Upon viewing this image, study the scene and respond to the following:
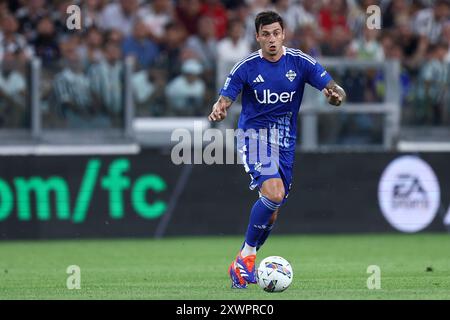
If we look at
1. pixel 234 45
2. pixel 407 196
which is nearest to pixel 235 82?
pixel 407 196

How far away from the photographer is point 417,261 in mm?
13125

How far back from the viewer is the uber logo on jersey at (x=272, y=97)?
1042 cm

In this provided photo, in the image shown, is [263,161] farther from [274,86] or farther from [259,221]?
[274,86]

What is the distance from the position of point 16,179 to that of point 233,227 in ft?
10.7

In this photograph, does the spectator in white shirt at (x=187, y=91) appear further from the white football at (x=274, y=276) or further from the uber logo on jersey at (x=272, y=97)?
the white football at (x=274, y=276)

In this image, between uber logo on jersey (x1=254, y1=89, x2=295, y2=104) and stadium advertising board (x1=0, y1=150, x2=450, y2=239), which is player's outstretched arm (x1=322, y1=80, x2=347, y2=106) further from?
stadium advertising board (x1=0, y1=150, x2=450, y2=239)

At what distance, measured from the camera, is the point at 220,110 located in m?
9.99

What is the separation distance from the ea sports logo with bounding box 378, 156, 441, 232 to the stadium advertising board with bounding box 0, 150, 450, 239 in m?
0.02

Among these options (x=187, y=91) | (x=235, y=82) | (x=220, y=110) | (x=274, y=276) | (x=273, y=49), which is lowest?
(x=274, y=276)

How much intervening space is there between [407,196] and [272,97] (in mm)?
7249

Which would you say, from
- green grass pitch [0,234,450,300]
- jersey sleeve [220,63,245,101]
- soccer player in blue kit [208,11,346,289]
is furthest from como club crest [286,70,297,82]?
green grass pitch [0,234,450,300]

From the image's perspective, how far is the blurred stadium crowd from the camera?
16594mm

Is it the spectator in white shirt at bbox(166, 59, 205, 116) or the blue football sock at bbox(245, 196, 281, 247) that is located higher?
the spectator in white shirt at bbox(166, 59, 205, 116)
